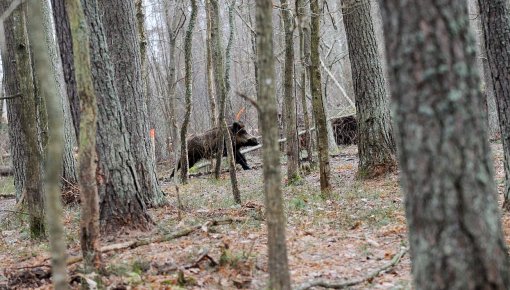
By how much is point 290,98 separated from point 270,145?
297 inches

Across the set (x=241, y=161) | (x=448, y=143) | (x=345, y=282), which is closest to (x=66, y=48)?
(x=345, y=282)

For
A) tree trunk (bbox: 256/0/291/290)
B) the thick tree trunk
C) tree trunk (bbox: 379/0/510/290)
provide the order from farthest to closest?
the thick tree trunk
tree trunk (bbox: 256/0/291/290)
tree trunk (bbox: 379/0/510/290)

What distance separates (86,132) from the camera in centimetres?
486

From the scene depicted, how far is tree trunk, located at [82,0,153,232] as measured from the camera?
23.6ft

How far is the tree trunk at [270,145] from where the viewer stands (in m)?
3.93

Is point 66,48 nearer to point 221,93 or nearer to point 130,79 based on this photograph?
point 130,79

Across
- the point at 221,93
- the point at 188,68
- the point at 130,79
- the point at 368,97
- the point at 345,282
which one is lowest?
the point at 345,282

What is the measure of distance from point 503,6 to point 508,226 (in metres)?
2.51

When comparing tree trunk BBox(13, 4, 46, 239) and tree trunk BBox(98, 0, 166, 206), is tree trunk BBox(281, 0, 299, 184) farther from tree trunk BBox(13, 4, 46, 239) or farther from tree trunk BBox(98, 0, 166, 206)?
tree trunk BBox(13, 4, 46, 239)

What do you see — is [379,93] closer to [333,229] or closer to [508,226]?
[333,229]

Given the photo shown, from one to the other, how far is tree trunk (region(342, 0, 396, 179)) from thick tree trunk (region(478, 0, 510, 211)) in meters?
4.67

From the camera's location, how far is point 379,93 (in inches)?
459

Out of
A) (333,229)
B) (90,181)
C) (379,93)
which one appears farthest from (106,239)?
(379,93)

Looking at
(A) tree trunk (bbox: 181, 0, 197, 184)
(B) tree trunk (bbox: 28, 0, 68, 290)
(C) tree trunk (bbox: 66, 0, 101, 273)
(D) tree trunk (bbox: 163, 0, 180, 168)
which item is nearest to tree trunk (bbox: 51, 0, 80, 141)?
(C) tree trunk (bbox: 66, 0, 101, 273)
